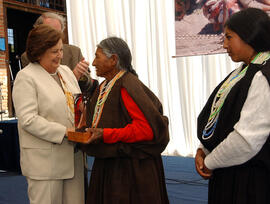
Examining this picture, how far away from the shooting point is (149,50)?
527 centimetres

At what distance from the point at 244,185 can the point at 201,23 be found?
3525 millimetres

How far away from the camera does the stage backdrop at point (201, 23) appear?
4.38m

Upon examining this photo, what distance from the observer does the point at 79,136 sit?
182 centimetres

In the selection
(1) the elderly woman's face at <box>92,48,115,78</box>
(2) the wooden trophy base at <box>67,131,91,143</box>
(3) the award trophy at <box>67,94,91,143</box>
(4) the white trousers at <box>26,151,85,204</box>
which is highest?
(1) the elderly woman's face at <box>92,48,115,78</box>

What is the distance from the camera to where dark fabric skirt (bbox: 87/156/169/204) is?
187 cm

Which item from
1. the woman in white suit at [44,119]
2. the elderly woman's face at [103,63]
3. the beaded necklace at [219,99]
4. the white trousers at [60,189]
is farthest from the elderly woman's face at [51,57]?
the beaded necklace at [219,99]

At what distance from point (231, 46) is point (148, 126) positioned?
625 millimetres

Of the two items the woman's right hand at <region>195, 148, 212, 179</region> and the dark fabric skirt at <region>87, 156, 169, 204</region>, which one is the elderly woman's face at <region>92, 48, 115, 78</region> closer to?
the dark fabric skirt at <region>87, 156, 169, 204</region>

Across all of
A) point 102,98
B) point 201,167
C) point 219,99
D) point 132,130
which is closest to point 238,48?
point 219,99

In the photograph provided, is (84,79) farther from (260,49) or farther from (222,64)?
(222,64)

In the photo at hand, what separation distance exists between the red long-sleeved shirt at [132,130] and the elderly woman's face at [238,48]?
599 mm

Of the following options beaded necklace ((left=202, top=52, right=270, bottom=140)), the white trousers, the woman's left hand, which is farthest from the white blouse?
the white trousers

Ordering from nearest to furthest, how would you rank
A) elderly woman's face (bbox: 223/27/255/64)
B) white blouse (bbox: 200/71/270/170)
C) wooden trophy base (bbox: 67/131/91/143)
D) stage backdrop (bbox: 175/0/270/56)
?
1. white blouse (bbox: 200/71/270/170)
2. elderly woman's face (bbox: 223/27/255/64)
3. wooden trophy base (bbox: 67/131/91/143)
4. stage backdrop (bbox: 175/0/270/56)

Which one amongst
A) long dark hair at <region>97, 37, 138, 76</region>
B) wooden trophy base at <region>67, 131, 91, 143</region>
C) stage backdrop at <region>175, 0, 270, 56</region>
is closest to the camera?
wooden trophy base at <region>67, 131, 91, 143</region>
